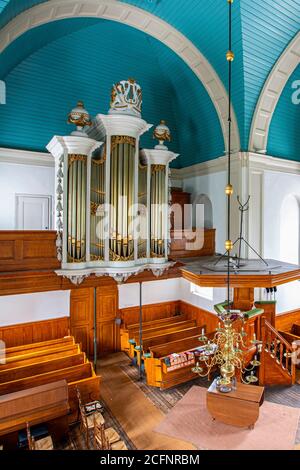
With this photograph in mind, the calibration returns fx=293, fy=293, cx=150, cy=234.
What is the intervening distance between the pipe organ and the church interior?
3 cm

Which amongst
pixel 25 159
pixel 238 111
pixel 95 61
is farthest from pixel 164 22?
pixel 25 159

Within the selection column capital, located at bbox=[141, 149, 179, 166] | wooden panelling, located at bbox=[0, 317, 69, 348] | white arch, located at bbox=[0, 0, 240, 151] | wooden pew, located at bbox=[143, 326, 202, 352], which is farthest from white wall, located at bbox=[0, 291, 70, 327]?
white arch, located at bbox=[0, 0, 240, 151]

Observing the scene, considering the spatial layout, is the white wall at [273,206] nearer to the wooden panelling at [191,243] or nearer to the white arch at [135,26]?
the wooden panelling at [191,243]

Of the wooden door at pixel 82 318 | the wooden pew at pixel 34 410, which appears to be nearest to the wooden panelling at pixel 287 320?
the wooden door at pixel 82 318

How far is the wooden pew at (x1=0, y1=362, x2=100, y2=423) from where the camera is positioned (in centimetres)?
638

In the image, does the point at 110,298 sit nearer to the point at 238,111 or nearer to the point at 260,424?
the point at 260,424

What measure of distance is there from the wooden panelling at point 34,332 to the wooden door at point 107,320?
119 centimetres

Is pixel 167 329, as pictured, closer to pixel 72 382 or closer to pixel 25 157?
pixel 72 382

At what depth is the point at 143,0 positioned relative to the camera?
7.21 metres

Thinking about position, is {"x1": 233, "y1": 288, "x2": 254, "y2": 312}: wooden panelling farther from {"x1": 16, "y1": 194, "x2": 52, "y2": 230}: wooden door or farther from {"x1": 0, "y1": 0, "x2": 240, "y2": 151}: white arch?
{"x1": 16, "y1": 194, "x2": 52, "y2": 230}: wooden door

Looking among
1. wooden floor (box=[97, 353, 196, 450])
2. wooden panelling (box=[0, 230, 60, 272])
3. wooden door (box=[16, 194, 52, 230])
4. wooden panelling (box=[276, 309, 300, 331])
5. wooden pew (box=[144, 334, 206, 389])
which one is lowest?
wooden floor (box=[97, 353, 196, 450])

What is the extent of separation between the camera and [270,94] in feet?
27.4

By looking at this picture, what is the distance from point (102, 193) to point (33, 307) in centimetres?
498

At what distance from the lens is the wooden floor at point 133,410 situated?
5691mm
